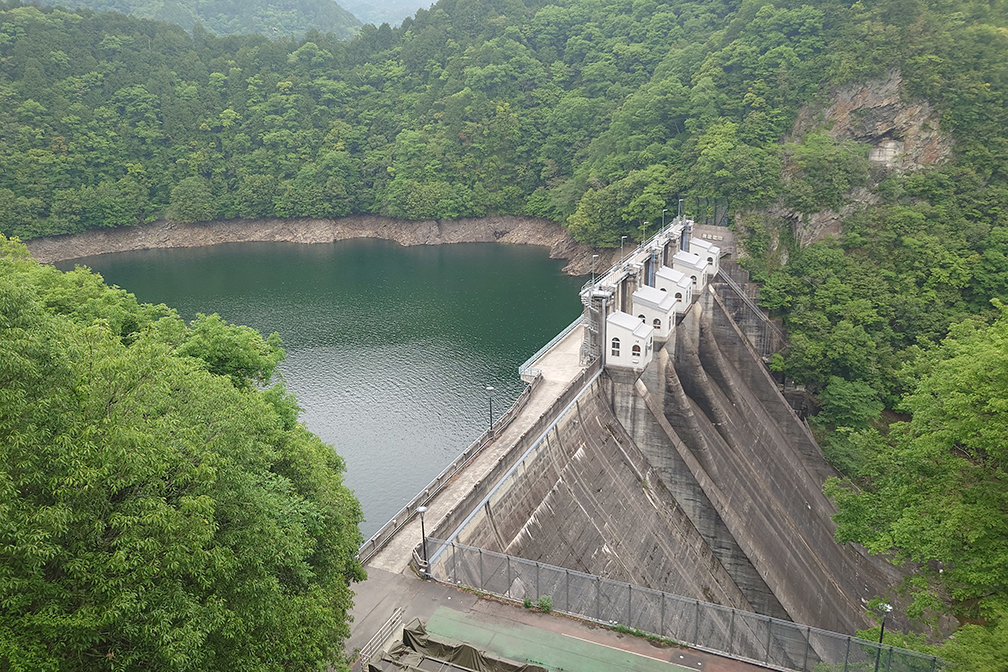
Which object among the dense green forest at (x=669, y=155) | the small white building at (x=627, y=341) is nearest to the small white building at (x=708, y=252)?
the dense green forest at (x=669, y=155)

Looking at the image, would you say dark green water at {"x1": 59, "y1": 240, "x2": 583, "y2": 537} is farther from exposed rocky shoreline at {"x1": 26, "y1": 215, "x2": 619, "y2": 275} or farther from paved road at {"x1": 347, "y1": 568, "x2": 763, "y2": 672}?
paved road at {"x1": 347, "y1": 568, "x2": 763, "y2": 672}

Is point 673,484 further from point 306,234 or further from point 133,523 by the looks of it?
point 306,234

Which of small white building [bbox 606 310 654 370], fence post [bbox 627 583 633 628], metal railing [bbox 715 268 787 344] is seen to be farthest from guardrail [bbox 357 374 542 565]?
metal railing [bbox 715 268 787 344]

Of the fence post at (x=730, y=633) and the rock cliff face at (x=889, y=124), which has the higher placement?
the rock cliff face at (x=889, y=124)

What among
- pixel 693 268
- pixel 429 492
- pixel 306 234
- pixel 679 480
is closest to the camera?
pixel 429 492

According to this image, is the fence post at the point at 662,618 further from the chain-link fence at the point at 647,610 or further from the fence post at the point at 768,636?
the fence post at the point at 768,636

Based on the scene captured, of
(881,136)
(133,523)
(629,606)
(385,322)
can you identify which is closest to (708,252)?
(881,136)
